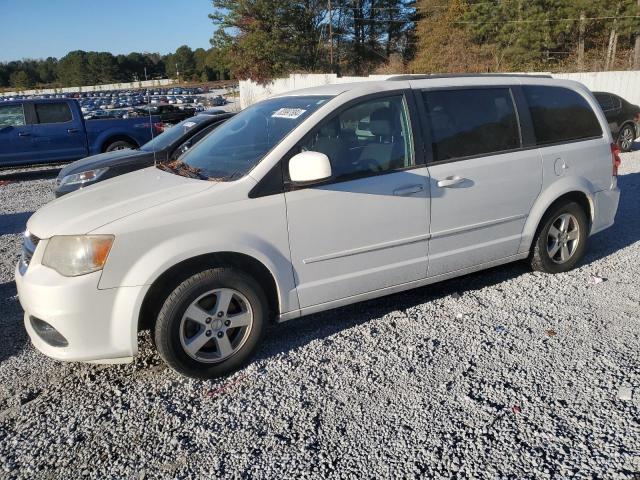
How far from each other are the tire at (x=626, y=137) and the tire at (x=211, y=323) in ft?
41.8

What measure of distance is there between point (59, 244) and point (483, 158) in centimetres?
314

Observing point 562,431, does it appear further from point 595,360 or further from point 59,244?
point 59,244

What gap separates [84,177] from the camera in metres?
7.17

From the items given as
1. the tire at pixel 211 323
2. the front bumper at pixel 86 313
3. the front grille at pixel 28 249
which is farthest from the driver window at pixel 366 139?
the front grille at pixel 28 249

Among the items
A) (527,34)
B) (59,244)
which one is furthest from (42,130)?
(527,34)

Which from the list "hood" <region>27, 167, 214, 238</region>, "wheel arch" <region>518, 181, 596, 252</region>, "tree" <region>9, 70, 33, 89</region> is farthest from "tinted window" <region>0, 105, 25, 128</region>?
"tree" <region>9, 70, 33, 89</region>

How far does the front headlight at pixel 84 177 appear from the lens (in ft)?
23.4

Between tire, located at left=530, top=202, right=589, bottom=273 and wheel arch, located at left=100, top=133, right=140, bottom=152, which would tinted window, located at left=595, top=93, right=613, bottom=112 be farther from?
wheel arch, located at left=100, top=133, right=140, bottom=152

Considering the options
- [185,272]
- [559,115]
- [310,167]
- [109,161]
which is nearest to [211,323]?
[185,272]

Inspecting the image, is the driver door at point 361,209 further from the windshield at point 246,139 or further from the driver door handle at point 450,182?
the windshield at point 246,139

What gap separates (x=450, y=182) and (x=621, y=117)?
1115cm

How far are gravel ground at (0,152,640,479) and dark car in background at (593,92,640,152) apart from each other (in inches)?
389

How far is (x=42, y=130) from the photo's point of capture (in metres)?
12.1

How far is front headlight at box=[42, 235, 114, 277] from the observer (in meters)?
3.03
